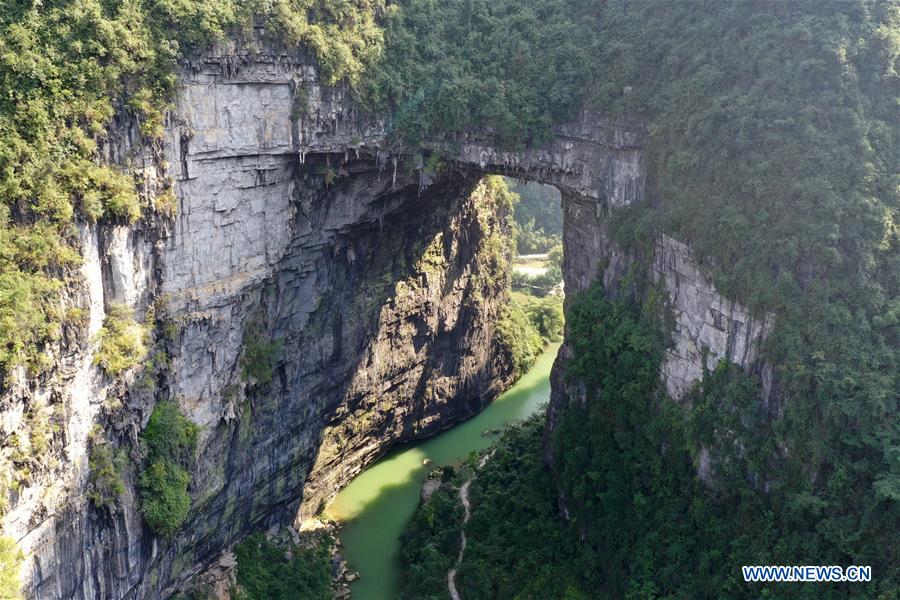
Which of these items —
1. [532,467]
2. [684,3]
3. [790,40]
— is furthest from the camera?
[532,467]

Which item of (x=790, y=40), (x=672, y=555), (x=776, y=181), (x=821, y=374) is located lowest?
(x=672, y=555)

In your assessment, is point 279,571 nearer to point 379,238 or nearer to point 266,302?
point 266,302

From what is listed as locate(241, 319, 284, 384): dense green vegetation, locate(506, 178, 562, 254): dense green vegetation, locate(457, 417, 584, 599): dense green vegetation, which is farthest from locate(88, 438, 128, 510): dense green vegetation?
locate(506, 178, 562, 254): dense green vegetation

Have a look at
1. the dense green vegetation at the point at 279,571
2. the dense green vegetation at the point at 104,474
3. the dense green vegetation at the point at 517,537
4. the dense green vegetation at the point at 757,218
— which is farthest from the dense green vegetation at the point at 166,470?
the dense green vegetation at the point at 757,218

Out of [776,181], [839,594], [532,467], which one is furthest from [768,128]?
[532,467]

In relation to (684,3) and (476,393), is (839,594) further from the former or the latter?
(476,393)

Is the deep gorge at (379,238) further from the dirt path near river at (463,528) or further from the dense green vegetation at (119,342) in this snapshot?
the dirt path near river at (463,528)

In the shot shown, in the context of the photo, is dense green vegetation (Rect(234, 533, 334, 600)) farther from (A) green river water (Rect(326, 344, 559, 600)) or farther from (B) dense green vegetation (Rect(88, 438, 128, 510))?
(B) dense green vegetation (Rect(88, 438, 128, 510))
